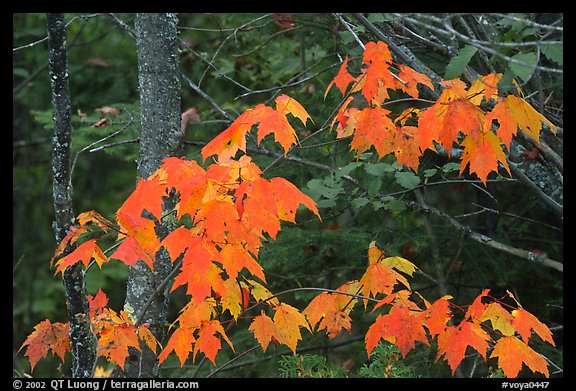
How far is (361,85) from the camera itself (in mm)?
3037

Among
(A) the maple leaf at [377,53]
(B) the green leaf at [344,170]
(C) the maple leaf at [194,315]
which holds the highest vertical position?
(A) the maple leaf at [377,53]

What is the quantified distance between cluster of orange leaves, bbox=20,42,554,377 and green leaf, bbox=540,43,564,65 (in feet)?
0.73

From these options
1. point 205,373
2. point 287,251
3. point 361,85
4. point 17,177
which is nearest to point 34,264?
point 17,177

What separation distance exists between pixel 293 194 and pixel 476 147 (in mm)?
807

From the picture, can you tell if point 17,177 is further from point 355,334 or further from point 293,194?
point 293,194

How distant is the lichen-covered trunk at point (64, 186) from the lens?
2.75m

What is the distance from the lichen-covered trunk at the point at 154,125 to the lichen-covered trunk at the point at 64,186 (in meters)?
0.40

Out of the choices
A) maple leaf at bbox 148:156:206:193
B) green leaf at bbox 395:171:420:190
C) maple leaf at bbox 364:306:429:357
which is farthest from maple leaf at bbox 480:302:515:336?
maple leaf at bbox 148:156:206:193

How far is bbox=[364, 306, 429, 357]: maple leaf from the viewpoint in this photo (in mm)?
2908

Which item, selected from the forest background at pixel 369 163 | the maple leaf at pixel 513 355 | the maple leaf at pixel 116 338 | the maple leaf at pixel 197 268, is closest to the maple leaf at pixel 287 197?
the maple leaf at pixel 197 268

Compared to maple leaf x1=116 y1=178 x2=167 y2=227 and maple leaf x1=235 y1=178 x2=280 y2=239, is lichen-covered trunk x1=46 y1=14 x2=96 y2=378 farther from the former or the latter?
maple leaf x1=235 y1=178 x2=280 y2=239

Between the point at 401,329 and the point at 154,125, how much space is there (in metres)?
1.49

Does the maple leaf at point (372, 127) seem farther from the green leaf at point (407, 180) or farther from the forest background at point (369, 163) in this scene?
the green leaf at point (407, 180)

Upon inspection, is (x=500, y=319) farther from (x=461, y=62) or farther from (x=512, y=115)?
(x=461, y=62)
